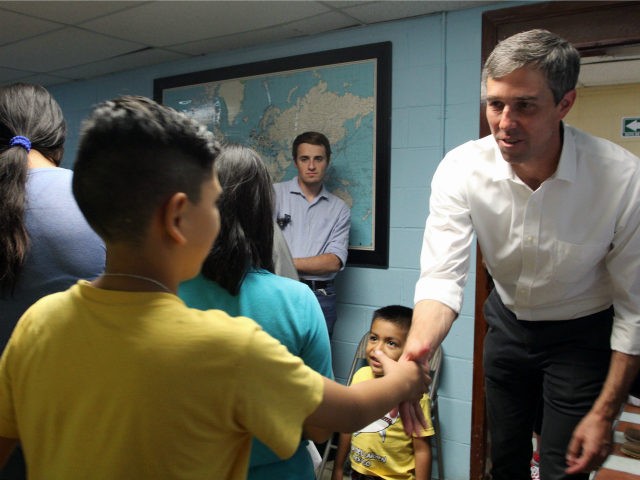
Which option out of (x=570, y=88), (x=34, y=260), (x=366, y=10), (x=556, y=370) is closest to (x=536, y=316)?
(x=556, y=370)

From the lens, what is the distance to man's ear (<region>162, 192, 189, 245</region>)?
0.73 m

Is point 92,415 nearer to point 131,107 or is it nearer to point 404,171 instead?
point 131,107

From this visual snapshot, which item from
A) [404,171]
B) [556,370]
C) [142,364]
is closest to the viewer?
[142,364]

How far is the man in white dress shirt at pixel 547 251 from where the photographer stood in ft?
4.52

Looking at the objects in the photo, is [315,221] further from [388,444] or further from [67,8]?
[67,8]

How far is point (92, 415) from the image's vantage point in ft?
2.28

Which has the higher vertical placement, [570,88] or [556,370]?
[570,88]

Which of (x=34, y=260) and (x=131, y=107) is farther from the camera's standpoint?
(x=34, y=260)

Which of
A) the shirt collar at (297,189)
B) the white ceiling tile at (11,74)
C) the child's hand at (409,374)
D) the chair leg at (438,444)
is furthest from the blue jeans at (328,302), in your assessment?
the white ceiling tile at (11,74)

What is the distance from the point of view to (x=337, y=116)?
3.24 m

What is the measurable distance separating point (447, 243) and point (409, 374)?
0.60m

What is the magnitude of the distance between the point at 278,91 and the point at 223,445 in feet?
9.97

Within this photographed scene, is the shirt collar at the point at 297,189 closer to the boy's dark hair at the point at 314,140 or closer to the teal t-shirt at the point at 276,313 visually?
the boy's dark hair at the point at 314,140

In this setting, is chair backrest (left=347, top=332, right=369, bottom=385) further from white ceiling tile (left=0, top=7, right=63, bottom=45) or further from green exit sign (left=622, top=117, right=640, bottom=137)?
green exit sign (left=622, top=117, right=640, bottom=137)
